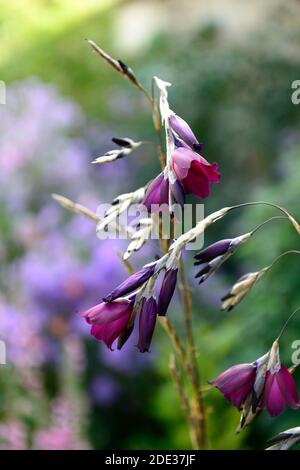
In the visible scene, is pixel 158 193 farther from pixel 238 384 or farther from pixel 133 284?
pixel 238 384

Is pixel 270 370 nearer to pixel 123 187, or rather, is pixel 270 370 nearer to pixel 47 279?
pixel 47 279

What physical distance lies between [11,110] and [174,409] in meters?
1.58

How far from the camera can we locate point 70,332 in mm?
2299

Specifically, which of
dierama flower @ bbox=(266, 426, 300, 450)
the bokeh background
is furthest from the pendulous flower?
the bokeh background

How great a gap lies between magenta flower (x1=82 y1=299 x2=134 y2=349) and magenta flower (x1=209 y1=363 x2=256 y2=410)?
0.42 ft

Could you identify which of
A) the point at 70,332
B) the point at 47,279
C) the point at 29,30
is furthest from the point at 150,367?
the point at 29,30

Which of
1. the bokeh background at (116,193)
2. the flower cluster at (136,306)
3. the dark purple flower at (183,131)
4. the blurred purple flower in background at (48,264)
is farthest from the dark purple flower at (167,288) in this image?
the bokeh background at (116,193)

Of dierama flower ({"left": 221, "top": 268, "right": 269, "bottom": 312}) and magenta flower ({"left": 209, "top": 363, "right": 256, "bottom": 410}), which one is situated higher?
dierama flower ({"left": 221, "top": 268, "right": 269, "bottom": 312})

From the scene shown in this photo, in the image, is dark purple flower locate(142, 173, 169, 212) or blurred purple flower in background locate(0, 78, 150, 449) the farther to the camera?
blurred purple flower in background locate(0, 78, 150, 449)

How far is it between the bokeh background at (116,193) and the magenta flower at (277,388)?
0.95m

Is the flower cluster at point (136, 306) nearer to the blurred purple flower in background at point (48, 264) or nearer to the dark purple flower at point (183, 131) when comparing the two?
the dark purple flower at point (183, 131)

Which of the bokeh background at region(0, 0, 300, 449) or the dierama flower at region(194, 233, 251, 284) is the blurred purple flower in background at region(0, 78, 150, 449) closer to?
the bokeh background at region(0, 0, 300, 449)

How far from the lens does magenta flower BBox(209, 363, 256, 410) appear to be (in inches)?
30.5

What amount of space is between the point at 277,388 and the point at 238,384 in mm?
39
